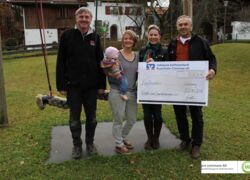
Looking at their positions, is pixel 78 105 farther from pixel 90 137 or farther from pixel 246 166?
pixel 246 166

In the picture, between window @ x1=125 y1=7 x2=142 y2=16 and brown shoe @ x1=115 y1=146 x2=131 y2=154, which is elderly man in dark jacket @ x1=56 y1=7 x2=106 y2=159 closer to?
brown shoe @ x1=115 y1=146 x2=131 y2=154

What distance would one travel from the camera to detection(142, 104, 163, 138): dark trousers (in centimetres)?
466

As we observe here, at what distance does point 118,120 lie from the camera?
4.53 m

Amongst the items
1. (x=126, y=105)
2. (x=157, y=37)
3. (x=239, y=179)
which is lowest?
(x=239, y=179)

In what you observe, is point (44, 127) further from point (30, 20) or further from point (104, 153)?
point (30, 20)

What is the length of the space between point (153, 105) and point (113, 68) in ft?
2.72

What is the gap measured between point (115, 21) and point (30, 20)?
10.7 m

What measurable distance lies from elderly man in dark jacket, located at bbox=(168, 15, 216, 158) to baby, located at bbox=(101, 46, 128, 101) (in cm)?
71

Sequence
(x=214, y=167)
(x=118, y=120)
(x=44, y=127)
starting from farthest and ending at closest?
(x=44, y=127), (x=118, y=120), (x=214, y=167)

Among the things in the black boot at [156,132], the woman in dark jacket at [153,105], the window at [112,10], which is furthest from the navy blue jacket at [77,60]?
the window at [112,10]

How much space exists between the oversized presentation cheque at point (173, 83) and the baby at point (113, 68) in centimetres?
27

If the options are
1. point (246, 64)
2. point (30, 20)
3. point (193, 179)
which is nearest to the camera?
point (193, 179)

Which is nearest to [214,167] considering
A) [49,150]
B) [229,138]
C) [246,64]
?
[229,138]

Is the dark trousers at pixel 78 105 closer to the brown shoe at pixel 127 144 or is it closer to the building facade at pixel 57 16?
the brown shoe at pixel 127 144
